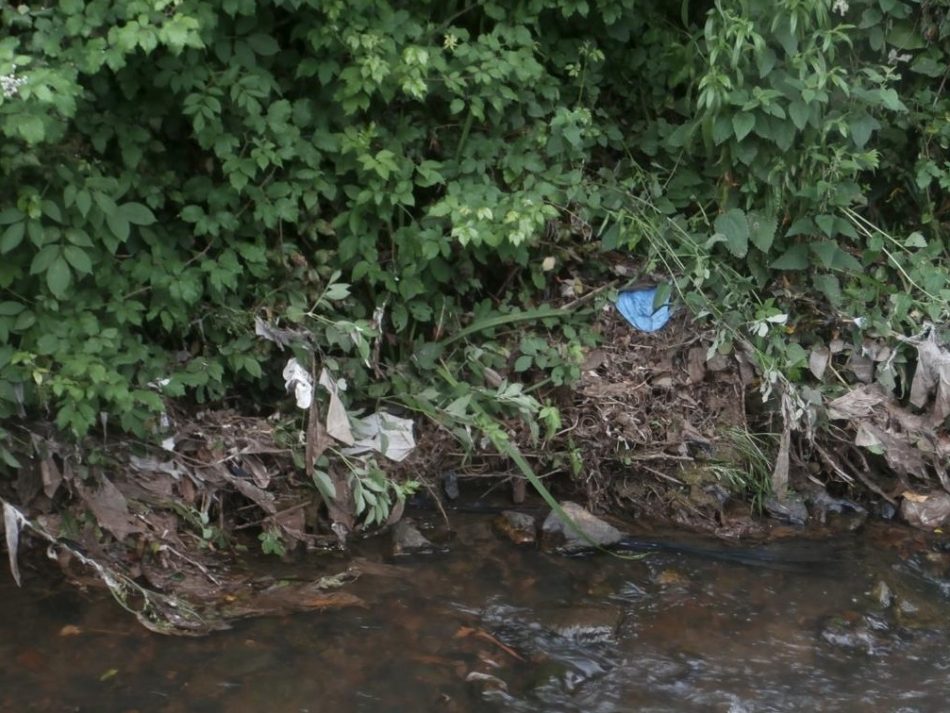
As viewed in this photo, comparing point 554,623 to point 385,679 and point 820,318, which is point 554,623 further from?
point 820,318

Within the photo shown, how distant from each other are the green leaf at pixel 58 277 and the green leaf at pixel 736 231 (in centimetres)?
255

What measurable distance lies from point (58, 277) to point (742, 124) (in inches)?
100

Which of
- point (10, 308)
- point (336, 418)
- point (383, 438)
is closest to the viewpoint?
point (10, 308)

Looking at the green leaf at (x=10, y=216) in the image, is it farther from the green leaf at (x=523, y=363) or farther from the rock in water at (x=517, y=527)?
the rock in water at (x=517, y=527)

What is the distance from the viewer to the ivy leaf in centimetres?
348

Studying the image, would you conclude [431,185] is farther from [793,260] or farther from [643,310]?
[793,260]

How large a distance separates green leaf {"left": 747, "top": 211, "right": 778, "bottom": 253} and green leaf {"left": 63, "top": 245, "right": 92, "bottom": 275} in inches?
102

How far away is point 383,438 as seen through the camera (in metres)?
4.22

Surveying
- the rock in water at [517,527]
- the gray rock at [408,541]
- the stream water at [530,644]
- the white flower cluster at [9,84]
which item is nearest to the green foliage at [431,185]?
the white flower cluster at [9,84]

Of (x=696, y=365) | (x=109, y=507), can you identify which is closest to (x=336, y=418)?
(x=109, y=507)

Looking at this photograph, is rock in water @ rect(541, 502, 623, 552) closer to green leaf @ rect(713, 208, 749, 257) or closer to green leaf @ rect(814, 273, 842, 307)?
green leaf @ rect(713, 208, 749, 257)

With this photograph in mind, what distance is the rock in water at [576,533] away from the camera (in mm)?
4324

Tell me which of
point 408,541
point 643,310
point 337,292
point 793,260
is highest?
point 793,260

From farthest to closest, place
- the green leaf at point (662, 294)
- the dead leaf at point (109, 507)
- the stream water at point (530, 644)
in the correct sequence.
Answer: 1. the green leaf at point (662, 294)
2. the dead leaf at point (109, 507)
3. the stream water at point (530, 644)
